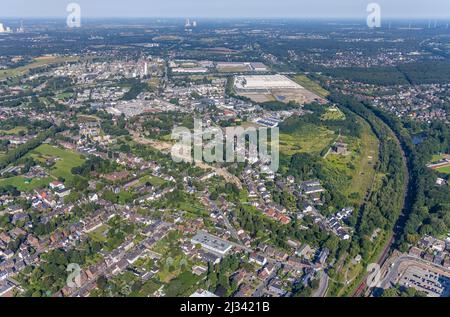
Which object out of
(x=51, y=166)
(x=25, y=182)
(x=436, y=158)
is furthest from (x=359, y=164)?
(x=25, y=182)

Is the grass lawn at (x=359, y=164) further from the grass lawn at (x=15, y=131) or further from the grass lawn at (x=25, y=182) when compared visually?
the grass lawn at (x=15, y=131)

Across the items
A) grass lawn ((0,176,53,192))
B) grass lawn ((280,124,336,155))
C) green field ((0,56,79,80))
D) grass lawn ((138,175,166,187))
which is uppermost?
green field ((0,56,79,80))

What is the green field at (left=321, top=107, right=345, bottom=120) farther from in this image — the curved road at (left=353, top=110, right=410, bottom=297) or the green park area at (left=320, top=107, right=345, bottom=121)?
A: the curved road at (left=353, top=110, right=410, bottom=297)

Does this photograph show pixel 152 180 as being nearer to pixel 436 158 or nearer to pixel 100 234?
pixel 100 234

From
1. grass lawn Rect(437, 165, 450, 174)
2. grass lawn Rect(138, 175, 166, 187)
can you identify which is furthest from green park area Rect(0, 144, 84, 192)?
grass lawn Rect(437, 165, 450, 174)

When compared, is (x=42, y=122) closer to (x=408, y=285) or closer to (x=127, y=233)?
(x=127, y=233)

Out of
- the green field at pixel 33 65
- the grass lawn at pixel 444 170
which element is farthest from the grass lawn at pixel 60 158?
the green field at pixel 33 65

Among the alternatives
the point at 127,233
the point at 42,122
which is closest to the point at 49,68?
the point at 42,122
